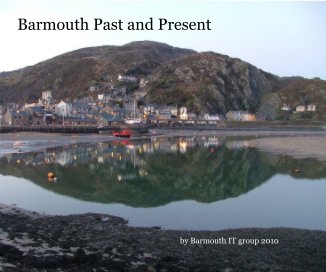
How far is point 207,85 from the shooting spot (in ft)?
553

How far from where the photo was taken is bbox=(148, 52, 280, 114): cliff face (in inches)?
6491

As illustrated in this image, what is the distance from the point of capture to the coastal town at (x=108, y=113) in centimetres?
10469

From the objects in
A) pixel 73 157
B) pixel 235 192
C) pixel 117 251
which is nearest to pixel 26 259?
pixel 117 251

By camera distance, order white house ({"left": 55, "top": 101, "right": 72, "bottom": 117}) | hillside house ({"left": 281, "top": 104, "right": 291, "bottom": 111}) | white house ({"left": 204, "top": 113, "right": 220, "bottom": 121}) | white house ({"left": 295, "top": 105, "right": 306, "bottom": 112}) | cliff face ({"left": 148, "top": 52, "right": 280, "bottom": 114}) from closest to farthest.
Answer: white house ({"left": 55, "top": 101, "right": 72, "bottom": 117}) < white house ({"left": 204, "top": 113, "right": 220, "bottom": 121}) < cliff face ({"left": 148, "top": 52, "right": 280, "bottom": 114}) < white house ({"left": 295, "top": 105, "right": 306, "bottom": 112}) < hillside house ({"left": 281, "top": 104, "right": 291, "bottom": 111})

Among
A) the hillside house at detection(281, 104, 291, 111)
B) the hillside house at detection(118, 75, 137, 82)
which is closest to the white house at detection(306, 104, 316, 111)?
the hillside house at detection(281, 104, 291, 111)

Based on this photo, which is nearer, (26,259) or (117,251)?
(26,259)

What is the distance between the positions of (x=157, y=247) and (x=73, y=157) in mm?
28470

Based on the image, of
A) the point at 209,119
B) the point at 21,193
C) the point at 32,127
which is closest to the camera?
the point at 21,193

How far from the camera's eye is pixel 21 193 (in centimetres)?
2194

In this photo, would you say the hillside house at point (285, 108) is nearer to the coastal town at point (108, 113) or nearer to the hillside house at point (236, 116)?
the coastal town at point (108, 113)

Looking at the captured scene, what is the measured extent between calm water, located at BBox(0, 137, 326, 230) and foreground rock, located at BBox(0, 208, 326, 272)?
1791mm

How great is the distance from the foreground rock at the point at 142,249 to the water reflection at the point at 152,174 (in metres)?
6.01

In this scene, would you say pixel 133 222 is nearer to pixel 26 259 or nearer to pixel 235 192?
pixel 26 259

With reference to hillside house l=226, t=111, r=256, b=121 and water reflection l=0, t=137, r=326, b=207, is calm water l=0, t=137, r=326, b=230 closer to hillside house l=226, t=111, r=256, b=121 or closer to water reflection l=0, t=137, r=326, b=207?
water reflection l=0, t=137, r=326, b=207
